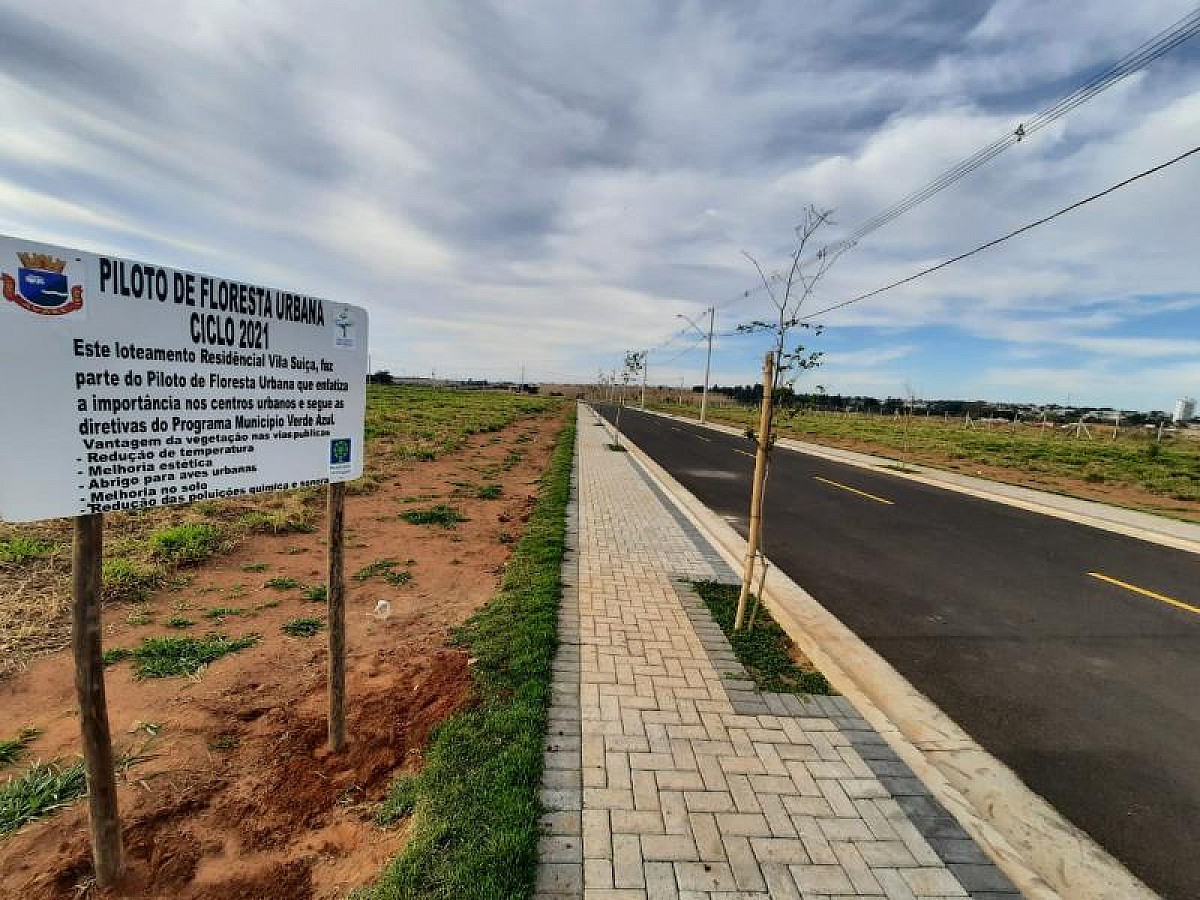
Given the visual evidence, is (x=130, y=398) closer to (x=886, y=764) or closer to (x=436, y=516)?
(x=886, y=764)

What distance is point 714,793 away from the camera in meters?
2.98

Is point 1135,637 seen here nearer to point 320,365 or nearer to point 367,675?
point 367,675

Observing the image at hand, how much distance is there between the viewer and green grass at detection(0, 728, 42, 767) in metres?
3.08

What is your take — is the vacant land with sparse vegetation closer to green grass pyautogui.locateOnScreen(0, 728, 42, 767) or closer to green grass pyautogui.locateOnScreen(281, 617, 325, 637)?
green grass pyautogui.locateOnScreen(281, 617, 325, 637)

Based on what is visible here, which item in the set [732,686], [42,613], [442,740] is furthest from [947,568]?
[42,613]

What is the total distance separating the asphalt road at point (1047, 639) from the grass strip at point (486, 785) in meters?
3.05

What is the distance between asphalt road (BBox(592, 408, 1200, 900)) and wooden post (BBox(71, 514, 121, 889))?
4.82 m

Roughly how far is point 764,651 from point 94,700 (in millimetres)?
4378

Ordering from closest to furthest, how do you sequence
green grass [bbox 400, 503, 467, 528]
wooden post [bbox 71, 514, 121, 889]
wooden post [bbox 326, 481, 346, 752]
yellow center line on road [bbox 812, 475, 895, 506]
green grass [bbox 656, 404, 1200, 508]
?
1. wooden post [bbox 71, 514, 121, 889]
2. wooden post [bbox 326, 481, 346, 752]
3. green grass [bbox 400, 503, 467, 528]
4. yellow center line on road [bbox 812, 475, 895, 506]
5. green grass [bbox 656, 404, 1200, 508]

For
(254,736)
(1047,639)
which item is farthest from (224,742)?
(1047,639)

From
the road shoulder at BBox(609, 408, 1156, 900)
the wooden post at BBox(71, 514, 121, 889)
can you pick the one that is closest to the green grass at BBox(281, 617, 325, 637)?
the wooden post at BBox(71, 514, 121, 889)

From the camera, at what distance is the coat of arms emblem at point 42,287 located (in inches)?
72.2

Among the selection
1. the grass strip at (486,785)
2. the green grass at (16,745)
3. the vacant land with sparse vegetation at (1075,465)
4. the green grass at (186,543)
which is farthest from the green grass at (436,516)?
the vacant land with sparse vegetation at (1075,465)

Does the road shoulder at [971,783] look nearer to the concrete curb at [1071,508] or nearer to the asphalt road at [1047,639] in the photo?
the asphalt road at [1047,639]
